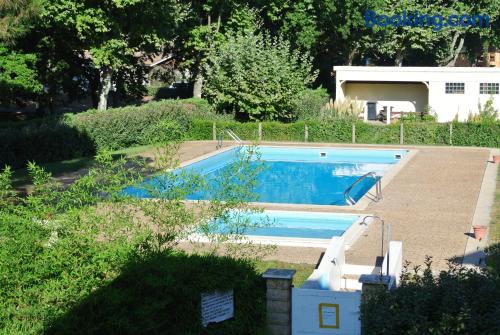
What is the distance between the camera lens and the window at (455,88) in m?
35.5

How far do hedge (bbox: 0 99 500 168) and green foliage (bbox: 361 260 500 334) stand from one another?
1846cm

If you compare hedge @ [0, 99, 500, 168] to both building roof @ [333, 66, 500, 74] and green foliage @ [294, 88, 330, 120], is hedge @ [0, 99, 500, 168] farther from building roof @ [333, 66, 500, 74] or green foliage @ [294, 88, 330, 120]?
building roof @ [333, 66, 500, 74]

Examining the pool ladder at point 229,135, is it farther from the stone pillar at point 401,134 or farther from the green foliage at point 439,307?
the green foliage at point 439,307

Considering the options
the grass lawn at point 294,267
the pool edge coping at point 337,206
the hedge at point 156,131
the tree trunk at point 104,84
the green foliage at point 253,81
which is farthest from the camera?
the tree trunk at point 104,84

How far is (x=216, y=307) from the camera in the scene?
8.02m

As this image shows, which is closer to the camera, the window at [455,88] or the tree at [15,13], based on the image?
the tree at [15,13]

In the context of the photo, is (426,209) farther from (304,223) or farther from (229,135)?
(229,135)

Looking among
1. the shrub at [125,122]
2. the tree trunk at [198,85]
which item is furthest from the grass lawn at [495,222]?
the tree trunk at [198,85]

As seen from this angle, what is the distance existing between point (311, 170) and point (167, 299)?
63.6ft

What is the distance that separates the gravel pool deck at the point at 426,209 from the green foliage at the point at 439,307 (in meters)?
5.99

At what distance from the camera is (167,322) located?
789 centimetres

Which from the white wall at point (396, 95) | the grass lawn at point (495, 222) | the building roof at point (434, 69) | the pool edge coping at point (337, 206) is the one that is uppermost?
the building roof at point (434, 69)

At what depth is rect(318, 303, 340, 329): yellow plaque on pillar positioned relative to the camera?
795 centimetres

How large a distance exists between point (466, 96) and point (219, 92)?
39.1 feet
